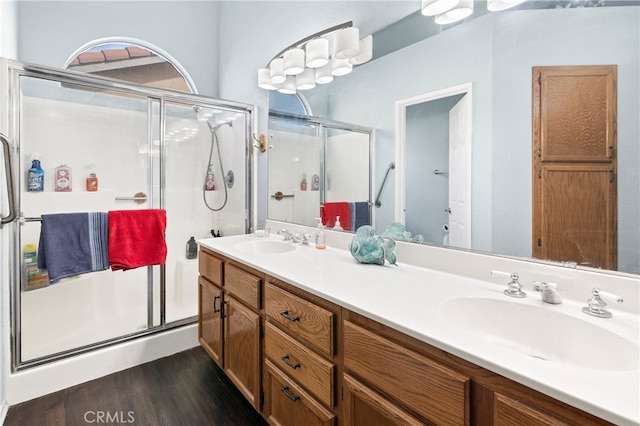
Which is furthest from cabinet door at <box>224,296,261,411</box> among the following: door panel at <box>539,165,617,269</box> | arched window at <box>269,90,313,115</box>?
arched window at <box>269,90,313,115</box>

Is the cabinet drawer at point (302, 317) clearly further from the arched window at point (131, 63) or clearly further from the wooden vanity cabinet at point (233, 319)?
the arched window at point (131, 63)

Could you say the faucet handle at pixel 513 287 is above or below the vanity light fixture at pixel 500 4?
below

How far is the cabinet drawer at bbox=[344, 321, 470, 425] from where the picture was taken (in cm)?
68

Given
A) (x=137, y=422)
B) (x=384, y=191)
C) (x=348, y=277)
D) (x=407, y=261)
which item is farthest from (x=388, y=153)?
(x=137, y=422)

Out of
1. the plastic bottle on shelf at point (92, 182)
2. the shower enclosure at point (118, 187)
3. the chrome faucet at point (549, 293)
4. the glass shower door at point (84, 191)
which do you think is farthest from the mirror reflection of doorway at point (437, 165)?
the plastic bottle on shelf at point (92, 182)

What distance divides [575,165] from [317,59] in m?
1.42

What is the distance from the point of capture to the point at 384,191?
1560mm

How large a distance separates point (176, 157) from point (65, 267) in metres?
1.20

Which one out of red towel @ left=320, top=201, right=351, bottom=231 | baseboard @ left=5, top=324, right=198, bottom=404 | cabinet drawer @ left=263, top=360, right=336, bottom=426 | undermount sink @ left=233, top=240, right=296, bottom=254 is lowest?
baseboard @ left=5, top=324, right=198, bottom=404

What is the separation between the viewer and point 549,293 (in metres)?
0.92

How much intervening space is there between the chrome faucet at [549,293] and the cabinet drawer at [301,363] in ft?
2.21

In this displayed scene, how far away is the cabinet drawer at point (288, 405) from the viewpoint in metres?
1.06

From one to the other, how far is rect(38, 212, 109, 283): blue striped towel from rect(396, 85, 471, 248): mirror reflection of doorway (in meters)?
1.77

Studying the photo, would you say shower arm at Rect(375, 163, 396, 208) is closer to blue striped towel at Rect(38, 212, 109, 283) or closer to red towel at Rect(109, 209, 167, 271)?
red towel at Rect(109, 209, 167, 271)
